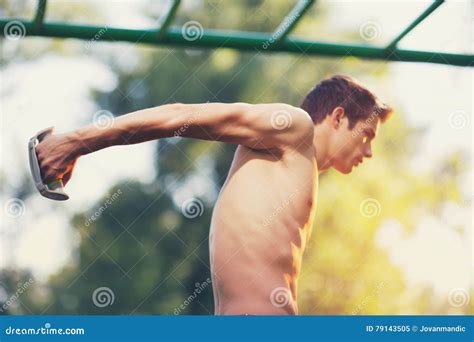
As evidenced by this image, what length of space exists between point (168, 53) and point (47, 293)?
2.30 m

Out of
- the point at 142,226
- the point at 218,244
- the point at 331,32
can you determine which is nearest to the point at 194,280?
the point at 142,226

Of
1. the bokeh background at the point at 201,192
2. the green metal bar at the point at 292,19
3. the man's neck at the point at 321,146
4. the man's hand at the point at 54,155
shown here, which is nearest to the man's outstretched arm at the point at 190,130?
the man's hand at the point at 54,155

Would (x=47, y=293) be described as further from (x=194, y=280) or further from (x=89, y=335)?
(x=89, y=335)

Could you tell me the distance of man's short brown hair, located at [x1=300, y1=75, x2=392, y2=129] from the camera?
310cm

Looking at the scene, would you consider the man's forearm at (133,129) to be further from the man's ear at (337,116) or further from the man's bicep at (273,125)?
the man's ear at (337,116)

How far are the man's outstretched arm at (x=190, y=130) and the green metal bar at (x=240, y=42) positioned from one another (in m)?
0.72

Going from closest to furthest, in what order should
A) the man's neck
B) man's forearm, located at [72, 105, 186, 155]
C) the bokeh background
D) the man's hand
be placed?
the man's hand, man's forearm, located at [72, 105, 186, 155], the man's neck, the bokeh background

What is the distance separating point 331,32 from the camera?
6.80 meters

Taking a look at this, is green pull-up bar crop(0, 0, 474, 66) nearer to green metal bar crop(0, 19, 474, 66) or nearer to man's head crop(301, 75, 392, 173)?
green metal bar crop(0, 19, 474, 66)

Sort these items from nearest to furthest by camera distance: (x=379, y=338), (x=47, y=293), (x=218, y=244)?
(x=218, y=244), (x=379, y=338), (x=47, y=293)

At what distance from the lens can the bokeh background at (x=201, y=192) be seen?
5809mm

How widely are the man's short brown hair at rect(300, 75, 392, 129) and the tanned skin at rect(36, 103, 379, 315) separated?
0.27 meters

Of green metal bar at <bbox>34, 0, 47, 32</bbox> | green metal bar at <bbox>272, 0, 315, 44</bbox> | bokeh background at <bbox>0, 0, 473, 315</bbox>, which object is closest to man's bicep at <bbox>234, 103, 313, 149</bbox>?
green metal bar at <bbox>272, 0, 315, 44</bbox>

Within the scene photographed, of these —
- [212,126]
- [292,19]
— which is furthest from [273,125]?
[292,19]
